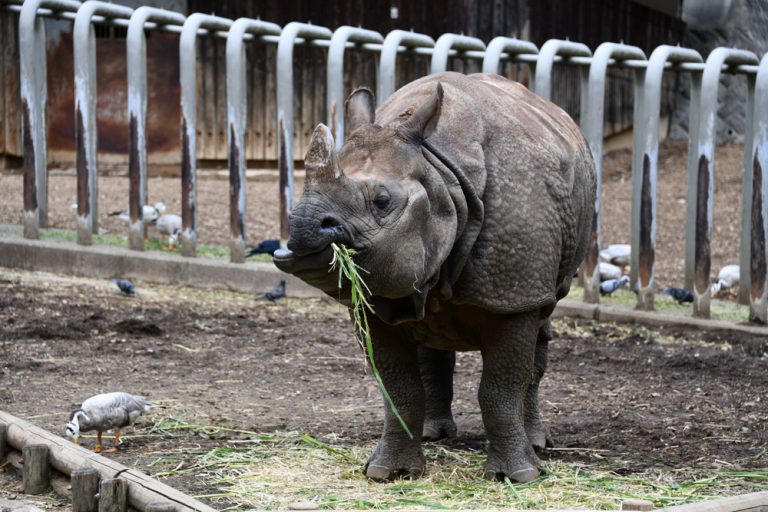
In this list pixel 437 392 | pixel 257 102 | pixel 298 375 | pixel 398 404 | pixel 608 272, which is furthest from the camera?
pixel 257 102

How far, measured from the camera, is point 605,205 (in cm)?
1490

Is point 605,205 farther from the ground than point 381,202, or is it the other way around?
point 381,202

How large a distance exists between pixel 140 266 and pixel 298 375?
125 inches

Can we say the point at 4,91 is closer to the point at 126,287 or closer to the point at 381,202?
the point at 126,287

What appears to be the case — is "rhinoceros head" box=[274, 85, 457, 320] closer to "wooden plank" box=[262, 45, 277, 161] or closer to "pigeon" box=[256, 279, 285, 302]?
"pigeon" box=[256, 279, 285, 302]

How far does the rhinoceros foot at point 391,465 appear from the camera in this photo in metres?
5.20

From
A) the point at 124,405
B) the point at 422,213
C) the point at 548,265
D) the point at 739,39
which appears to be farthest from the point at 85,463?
the point at 739,39

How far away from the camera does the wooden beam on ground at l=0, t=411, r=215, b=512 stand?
171 inches

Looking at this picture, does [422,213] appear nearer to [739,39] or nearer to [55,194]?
[55,194]

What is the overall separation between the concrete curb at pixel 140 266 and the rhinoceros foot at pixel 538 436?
439cm


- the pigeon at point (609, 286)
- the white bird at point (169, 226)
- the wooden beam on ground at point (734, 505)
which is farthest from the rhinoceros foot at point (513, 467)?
the white bird at point (169, 226)

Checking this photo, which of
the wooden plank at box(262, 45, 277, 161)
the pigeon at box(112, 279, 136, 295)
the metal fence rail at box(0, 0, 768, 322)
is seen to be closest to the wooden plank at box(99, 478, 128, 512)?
the pigeon at box(112, 279, 136, 295)

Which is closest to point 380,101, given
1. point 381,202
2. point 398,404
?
point 398,404

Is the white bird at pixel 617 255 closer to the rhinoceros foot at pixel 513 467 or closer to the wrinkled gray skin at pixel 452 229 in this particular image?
the wrinkled gray skin at pixel 452 229
